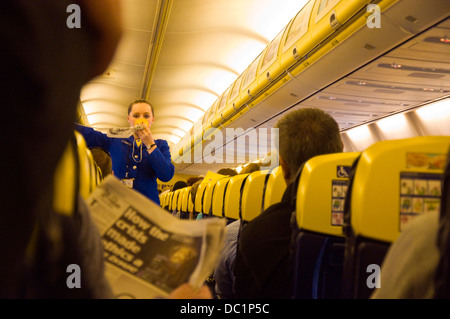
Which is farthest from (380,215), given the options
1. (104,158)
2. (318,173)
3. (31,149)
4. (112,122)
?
(112,122)

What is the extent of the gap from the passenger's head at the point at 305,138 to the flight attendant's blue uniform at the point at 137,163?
120 cm

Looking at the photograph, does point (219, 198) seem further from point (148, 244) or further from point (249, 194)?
point (148, 244)

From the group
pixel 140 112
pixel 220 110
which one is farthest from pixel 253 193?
pixel 220 110

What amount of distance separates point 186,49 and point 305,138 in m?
9.54

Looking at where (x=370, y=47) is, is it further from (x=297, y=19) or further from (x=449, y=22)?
(x=297, y=19)

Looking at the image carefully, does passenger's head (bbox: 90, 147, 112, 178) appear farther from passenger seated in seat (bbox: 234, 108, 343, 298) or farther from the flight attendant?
passenger seated in seat (bbox: 234, 108, 343, 298)

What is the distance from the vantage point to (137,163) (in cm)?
343

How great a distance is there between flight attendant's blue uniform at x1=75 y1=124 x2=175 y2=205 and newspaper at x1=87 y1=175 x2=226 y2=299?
2.22 meters

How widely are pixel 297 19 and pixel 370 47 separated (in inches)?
92.2

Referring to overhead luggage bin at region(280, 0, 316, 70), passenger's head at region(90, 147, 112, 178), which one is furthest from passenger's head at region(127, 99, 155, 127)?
overhead luggage bin at region(280, 0, 316, 70)

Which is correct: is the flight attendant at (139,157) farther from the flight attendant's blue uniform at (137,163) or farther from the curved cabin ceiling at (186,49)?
the curved cabin ceiling at (186,49)

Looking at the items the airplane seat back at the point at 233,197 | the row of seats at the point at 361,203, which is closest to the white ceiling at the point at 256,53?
the airplane seat back at the point at 233,197

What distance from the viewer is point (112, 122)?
812 inches

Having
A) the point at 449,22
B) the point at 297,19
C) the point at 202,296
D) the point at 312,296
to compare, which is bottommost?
the point at 312,296
